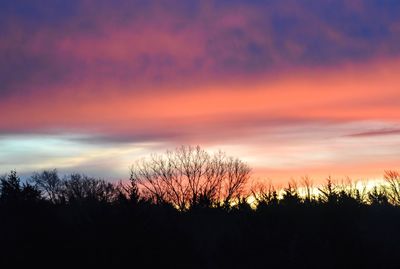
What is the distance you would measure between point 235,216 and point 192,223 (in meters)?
1.88

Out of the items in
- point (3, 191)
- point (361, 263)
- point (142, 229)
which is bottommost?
point (361, 263)

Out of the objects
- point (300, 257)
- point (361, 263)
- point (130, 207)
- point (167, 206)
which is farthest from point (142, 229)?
point (361, 263)

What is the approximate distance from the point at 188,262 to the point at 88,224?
356 centimetres

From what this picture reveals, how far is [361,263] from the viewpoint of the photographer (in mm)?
23250

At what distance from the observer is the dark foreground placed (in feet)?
69.9

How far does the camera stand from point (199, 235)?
27891 millimetres

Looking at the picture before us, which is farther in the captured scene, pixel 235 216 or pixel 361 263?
pixel 235 216

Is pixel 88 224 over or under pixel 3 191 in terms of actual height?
under

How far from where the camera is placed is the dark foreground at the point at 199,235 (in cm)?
2131

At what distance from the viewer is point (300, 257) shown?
2325 centimetres

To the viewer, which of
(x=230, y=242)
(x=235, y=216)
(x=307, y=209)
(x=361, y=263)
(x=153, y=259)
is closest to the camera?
(x=153, y=259)

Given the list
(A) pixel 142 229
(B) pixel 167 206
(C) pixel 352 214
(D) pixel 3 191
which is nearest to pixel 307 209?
(C) pixel 352 214

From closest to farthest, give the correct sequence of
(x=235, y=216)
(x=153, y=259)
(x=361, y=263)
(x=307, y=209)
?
(x=153, y=259) < (x=361, y=263) < (x=307, y=209) < (x=235, y=216)

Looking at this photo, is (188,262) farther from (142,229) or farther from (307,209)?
(307,209)
